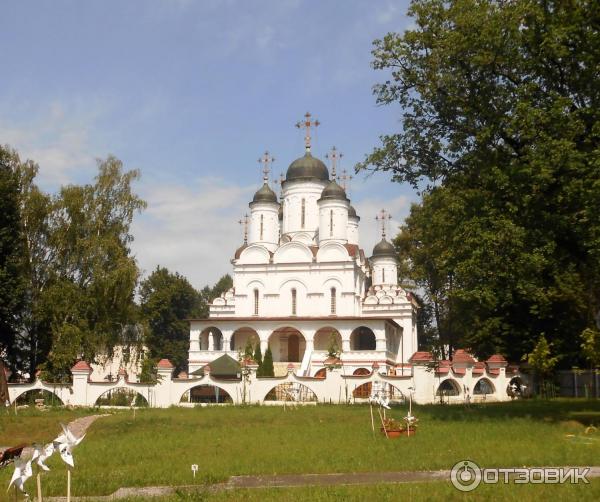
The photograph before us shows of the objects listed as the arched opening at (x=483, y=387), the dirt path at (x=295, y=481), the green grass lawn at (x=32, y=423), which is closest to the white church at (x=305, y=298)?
the arched opening at (x=483, y=387)

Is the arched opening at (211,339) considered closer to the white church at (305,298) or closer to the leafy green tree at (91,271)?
the white church at (305,298)

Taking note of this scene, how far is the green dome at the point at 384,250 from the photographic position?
5931 centimetres

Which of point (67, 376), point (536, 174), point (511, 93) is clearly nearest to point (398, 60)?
point (511, 93)

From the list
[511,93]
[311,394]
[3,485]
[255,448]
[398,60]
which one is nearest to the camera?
[3,485]

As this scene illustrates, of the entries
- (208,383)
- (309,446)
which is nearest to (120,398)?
(208,383)

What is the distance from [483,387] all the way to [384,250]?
96.1ft

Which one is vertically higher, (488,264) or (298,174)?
(298,174)

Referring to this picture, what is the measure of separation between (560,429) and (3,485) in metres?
11.2

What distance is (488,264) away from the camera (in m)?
18.2

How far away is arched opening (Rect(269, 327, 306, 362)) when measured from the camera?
50.8 m

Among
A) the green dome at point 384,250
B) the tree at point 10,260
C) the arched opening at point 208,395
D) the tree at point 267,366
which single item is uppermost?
the green dome at point 384,250

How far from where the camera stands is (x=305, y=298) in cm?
5100

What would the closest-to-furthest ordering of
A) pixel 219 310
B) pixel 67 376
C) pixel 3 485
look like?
pixel 3 485, pixel 67 376, pixel 219 310

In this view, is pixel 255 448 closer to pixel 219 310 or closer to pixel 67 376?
pixel 67 376
